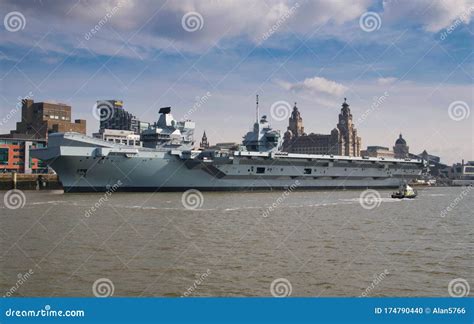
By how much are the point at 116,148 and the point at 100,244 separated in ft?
81.8

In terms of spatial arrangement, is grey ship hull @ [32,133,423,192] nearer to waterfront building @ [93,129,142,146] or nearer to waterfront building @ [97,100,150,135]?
waterfront building @ [93,129,142,146]

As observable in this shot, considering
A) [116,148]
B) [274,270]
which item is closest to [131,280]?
[274,270]

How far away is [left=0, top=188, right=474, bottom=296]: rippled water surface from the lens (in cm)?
1044

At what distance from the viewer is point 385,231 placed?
60.3 ft
